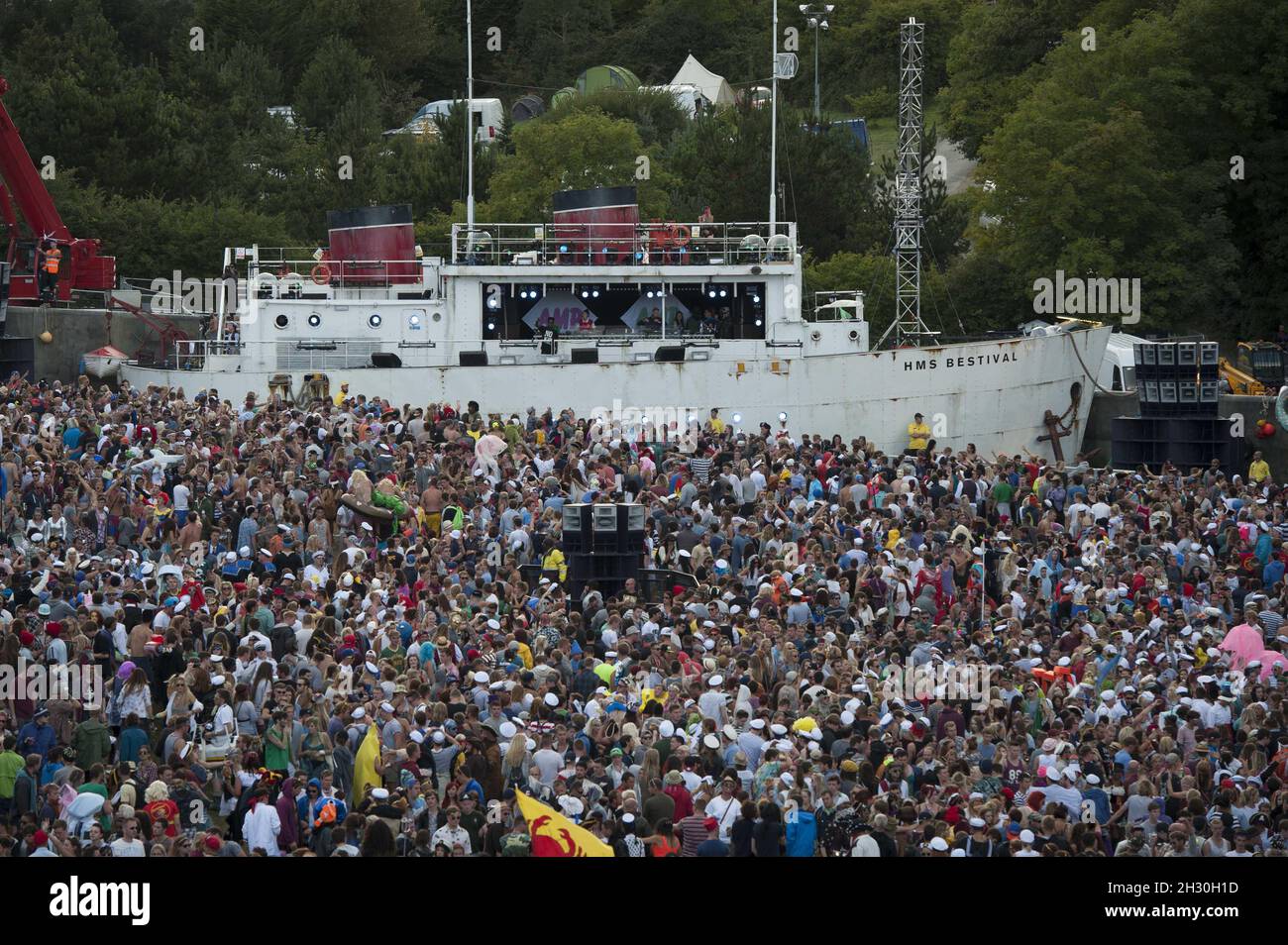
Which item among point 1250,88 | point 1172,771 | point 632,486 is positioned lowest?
point 1172,771

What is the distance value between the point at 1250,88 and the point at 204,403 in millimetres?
29594

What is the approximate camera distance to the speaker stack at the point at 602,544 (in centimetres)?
2153

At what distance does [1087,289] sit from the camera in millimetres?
45375

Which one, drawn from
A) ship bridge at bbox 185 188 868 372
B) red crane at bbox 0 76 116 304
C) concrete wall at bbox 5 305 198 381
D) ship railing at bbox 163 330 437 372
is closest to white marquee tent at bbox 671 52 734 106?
red crane at bbox 0 76 116 304

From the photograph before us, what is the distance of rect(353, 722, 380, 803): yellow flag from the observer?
15.3 meters

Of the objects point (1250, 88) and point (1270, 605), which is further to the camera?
point (1250, 88)

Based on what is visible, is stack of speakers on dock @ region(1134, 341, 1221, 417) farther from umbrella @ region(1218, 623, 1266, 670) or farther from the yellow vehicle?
umbrella @ region(1218, 623, 1266, 670)

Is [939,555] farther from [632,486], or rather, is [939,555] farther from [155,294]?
[155,294]

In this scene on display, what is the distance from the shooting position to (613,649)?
1866 centimetres

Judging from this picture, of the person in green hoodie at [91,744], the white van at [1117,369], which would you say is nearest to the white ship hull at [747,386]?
the white van at [1117,369]

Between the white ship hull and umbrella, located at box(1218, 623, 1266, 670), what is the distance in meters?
15.9

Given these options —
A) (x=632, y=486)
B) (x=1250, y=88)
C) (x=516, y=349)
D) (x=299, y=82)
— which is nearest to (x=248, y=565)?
(x=632, y=486)

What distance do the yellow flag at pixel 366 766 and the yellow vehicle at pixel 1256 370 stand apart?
89.0 feet

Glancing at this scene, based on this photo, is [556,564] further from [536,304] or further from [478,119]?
[478,119]
